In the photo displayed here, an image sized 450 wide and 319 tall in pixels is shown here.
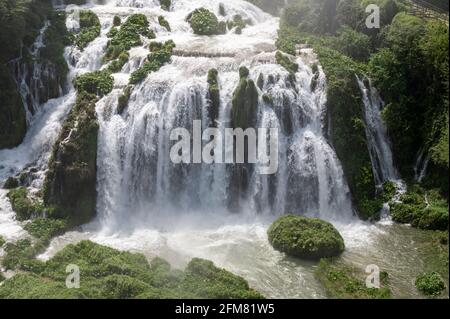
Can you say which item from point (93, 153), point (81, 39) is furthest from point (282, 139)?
point (81, 39)

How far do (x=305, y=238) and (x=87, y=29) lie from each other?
64.7ft

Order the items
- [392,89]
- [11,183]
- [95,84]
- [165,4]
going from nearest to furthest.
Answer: [11,183] < [392,89] < [95,84] < [165,4]

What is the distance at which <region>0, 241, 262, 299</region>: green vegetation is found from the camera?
2067cm

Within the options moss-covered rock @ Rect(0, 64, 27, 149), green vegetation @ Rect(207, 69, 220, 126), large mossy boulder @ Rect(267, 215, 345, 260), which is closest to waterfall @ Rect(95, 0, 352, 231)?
green vegetation @ Rect(207, 69, 220, 126)

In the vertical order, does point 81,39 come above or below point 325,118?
above

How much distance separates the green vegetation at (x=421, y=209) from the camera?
26.9 meters

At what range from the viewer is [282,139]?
29.1m

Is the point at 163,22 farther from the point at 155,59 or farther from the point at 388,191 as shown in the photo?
the point at 388,191

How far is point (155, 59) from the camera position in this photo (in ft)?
103

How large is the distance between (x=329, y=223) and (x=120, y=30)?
17618 millimetres

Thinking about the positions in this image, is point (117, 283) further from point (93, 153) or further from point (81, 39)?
point (81, 39)

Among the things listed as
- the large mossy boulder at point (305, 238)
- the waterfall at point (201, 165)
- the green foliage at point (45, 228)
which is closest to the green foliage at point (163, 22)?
the waterfall at point (201, 165)

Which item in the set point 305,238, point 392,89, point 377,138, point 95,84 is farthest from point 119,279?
point 392,89

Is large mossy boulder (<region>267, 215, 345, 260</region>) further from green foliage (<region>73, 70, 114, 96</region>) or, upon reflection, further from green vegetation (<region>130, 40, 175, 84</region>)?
green foliage (<region>73, 70, 114, 96</region>)
